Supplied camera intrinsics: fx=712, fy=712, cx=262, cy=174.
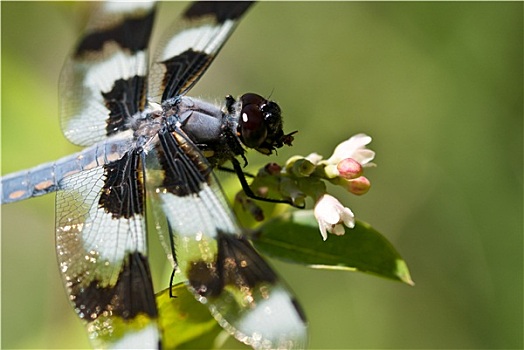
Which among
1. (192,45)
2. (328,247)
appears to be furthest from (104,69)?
(328,247)

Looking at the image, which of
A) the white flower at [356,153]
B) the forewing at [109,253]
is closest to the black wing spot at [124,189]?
the forewing at [109,253]

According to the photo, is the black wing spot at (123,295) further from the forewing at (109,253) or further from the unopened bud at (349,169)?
the unopened bud at (349,169)

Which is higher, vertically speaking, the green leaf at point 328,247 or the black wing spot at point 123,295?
the black wing spot at point 123,295

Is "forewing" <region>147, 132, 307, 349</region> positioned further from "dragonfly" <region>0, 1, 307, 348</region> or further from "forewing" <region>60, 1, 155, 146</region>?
"forewing" <region>60, 1, 155, 146</region>

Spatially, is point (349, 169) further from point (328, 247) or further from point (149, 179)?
point (149, 179)

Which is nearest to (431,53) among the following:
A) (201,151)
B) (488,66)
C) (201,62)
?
(488,66)

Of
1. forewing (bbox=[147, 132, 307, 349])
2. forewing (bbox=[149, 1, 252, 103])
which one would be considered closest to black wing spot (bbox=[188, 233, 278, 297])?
forewing (bbox=[147, 132, 307, 349])
